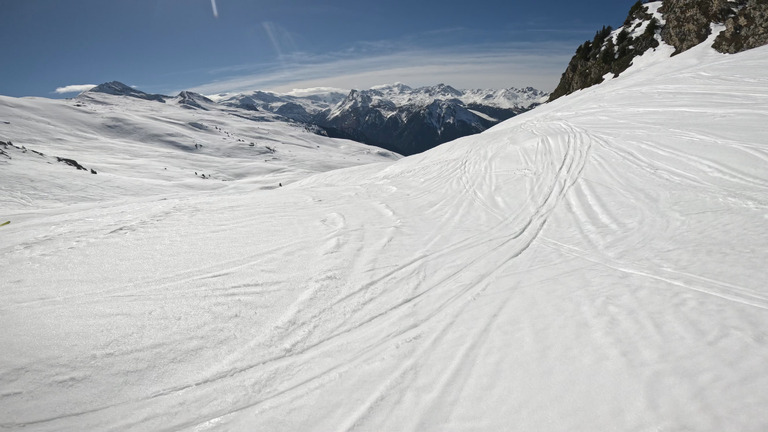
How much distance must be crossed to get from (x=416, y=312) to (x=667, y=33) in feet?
178

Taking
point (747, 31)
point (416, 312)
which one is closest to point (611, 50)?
point (747, 31)

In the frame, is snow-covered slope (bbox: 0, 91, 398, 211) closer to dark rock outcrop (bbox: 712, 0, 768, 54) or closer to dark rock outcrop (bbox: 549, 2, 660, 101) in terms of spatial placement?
dark rock outcrop (bbox: 712, 0, 768, 54)

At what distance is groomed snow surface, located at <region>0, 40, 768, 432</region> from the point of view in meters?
3.26

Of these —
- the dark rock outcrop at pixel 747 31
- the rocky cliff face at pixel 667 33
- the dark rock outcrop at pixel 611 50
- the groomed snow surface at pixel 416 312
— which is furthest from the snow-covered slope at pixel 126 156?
the dark rock outcrop at pixel 611 50

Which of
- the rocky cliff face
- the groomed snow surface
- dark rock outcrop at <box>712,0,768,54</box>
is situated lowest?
the groomed snow surface

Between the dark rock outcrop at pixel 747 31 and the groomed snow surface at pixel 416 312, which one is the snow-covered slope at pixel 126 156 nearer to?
the groomed snow surface at pixel 416 312

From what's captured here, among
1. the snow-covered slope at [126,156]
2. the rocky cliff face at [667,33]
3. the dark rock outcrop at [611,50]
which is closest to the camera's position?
the snow-covered slope at [126,156]

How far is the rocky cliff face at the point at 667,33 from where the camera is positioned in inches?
1051

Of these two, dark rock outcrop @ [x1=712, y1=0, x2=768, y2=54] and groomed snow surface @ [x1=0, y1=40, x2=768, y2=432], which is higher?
dark rock outcrop @ [x1=712, y1=0, x2=768, y2=54]

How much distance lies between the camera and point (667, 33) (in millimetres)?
39500

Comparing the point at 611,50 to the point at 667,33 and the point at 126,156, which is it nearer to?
the point at 667,33

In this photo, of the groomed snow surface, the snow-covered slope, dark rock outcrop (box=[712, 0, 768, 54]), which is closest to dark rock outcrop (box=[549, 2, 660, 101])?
dark rock outcrop (box=[712, 0, 768, 54])

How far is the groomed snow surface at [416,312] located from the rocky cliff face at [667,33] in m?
29.1

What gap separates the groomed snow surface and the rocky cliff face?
2911 cm
